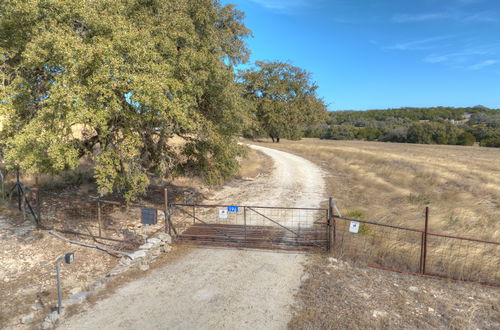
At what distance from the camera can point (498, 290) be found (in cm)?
824

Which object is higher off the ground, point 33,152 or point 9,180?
point 33,152

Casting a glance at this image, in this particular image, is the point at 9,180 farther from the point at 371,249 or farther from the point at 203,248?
the point at 371,249

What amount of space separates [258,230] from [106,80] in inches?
307

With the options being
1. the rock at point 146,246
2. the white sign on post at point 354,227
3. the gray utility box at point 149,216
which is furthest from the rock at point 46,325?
the white sign on post at point 354,227

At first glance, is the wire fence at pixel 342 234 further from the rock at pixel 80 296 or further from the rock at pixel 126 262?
the rock at pixel 80 296

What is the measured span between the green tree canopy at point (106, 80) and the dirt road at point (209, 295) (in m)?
4.14

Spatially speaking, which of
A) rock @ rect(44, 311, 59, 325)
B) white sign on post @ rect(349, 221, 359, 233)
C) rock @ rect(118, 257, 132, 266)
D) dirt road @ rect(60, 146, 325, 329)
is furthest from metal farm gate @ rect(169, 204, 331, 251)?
rock @ rect(44, 311, 59, 325)

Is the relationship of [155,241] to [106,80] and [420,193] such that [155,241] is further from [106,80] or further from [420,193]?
[420,193]

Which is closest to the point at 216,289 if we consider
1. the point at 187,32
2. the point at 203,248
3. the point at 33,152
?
the point at 203,248

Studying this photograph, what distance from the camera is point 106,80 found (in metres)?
9.63

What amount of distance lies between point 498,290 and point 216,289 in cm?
754

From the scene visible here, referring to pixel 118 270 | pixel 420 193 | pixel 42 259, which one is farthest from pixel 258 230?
pixel 420 193

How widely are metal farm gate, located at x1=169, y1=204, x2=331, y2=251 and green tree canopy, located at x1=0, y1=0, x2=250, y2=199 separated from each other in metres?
2.89

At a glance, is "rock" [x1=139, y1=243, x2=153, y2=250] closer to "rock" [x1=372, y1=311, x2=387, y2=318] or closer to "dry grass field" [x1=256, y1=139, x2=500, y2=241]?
"rock" [x1=372, y1=311, x2=387, y2=318]
